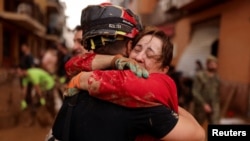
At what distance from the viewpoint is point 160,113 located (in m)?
1.08

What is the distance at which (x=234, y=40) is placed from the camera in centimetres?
850

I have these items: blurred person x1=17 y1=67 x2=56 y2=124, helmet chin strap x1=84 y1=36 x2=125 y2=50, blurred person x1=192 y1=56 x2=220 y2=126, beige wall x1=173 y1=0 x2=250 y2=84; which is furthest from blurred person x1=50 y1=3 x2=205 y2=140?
beige wall x1=173 y1=0 x2=250 y2=84

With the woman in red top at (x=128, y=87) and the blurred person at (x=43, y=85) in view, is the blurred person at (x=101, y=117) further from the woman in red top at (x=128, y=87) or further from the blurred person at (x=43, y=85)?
the blurred person at (x=43, y=85)

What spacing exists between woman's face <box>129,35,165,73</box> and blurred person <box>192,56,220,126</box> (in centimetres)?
350

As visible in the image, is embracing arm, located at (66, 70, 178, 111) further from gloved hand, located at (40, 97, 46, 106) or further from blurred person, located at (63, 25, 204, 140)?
gloved hand, located at (40, 97, 46, 106)

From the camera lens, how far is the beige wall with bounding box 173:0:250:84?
7848 mm

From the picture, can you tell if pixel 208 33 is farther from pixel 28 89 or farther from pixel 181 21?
pixel 28 89

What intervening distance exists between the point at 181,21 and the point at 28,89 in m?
7.90

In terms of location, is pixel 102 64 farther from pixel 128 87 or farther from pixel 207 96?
pixel 207 96

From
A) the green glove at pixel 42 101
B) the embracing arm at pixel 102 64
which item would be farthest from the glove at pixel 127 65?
the green glove at pixel 42 101

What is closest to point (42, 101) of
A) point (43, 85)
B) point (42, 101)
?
point (42, 101)

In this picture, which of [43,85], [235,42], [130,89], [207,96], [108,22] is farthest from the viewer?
[235,42]

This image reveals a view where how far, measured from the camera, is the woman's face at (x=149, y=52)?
1321 millimetres

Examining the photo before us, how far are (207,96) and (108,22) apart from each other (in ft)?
12.3
